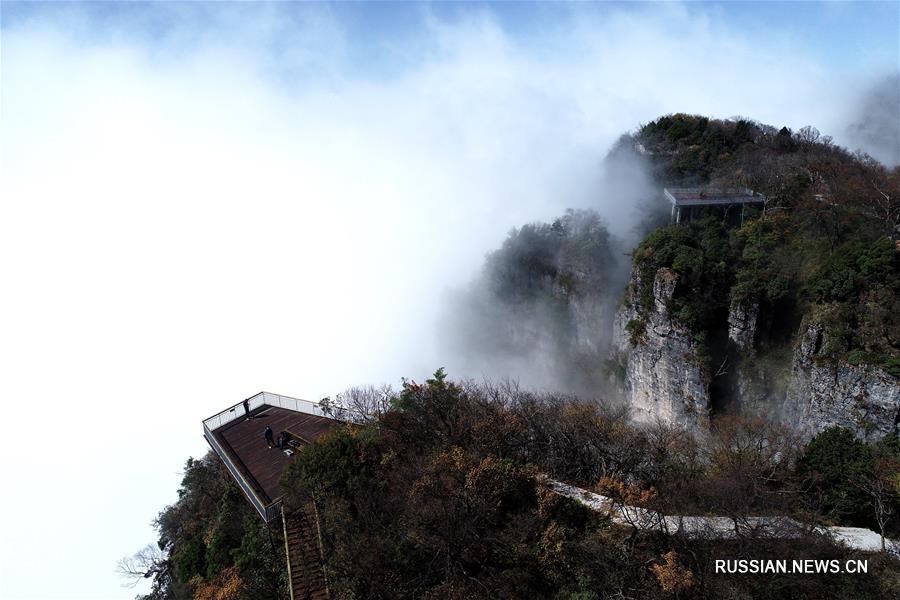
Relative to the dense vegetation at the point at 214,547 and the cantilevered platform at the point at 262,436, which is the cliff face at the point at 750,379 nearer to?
the cantilevered platform at the point at 262,436

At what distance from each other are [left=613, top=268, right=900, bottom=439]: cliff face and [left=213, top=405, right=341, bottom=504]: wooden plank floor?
23879 millimetres

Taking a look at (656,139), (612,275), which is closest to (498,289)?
Result: (612,275)

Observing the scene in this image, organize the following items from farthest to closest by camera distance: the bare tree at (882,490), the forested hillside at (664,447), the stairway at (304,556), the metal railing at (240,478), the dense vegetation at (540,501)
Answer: the metal railing at (240,478)
the bare tree at (882,490)
the stairway at (304,556)
the forested hillside at (664,447)
the dense vegetation at (540,501)

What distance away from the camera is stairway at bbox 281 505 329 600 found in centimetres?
1845

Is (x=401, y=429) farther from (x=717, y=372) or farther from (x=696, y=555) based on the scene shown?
(x=717, y=372)

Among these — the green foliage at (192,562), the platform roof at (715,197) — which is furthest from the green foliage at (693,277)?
the green foliage at (192,562)

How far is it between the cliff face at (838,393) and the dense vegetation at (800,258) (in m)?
0.60

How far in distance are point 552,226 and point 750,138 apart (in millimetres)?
22656

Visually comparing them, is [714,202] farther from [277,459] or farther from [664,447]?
[277,459]

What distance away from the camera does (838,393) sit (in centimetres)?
2778

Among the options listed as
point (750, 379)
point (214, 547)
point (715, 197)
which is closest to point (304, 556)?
point (214, 547)

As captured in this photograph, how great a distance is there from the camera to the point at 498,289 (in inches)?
2795

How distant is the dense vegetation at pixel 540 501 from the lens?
1606 cm

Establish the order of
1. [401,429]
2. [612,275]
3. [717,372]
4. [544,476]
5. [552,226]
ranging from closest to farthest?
[544,476]
[401,429]
[717,372]
[612,275]
[552,226]
